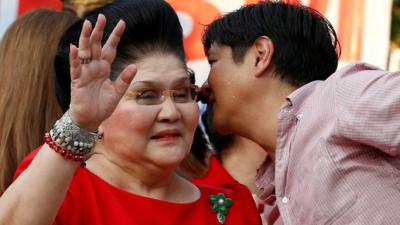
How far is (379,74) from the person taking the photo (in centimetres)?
219

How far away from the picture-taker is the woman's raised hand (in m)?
2.03

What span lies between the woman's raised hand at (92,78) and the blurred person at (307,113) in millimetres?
545

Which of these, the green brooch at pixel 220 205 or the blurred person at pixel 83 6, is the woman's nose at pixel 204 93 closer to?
the green brooch at pixel 220 205

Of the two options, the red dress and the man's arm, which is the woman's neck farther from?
the man's arm

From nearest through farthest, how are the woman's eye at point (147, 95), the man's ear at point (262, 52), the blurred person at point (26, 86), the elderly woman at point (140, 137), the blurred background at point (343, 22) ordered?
the elderly woman at point (140, 137), the woman's eye at point (147, 95), the man's ear at point (262, 52), the blurred person at point (26, 86), the blurred background at point (343, 22)

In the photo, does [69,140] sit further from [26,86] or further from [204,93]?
[26,86]

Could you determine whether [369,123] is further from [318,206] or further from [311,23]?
[311,23]

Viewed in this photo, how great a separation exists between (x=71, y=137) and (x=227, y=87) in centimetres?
89

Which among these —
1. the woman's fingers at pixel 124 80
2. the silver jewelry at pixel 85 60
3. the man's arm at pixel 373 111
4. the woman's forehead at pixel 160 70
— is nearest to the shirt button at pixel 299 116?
the man's arm at pixel 373 111

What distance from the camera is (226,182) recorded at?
3.17 m

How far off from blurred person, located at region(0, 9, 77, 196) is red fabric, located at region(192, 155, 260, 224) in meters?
0.61

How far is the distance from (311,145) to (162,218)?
0.46 meters

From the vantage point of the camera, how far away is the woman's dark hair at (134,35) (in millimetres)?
2469

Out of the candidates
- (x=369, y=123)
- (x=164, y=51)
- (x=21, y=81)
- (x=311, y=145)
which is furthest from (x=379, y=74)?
(x=21, y=81)
